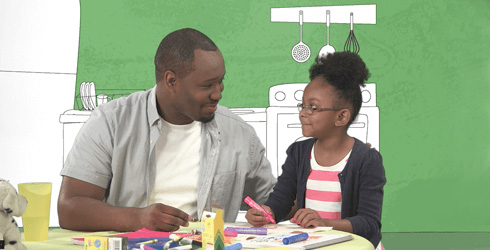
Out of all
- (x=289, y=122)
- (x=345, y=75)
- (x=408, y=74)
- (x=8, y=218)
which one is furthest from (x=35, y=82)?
(x=8, y=218)

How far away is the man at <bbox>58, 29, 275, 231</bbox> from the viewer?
70.3 inches

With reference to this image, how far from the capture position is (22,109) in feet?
13.4

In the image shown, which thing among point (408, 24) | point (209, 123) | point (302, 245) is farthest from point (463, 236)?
point (302, 245)

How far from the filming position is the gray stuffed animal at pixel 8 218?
1115 millimetres

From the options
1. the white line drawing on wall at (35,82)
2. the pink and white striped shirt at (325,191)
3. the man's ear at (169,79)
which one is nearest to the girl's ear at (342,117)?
the pink and white striped shirt at (325,191)

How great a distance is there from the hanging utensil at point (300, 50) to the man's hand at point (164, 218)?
112 inches

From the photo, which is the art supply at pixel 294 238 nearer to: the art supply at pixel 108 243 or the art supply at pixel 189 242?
the art supply at pixel 189 242

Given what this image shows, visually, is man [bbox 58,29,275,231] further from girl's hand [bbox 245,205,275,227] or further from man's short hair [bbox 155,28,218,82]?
girl's hand [bbox 245,205,275,227]

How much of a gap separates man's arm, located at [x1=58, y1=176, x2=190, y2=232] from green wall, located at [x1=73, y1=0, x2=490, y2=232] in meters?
2.49

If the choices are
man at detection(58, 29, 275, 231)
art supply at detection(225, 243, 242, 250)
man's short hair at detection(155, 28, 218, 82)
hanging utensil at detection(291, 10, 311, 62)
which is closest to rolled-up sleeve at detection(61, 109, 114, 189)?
man at detection(58, 29, 275, 231)

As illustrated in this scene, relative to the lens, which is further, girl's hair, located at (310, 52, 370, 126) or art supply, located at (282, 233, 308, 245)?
girl's hair, located at (310, 52, 370, 126)

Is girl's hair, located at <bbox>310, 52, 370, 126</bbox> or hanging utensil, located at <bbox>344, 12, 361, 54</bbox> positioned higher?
hanging utensil, located at <bbox>344, 12, 361, 54</bbox>

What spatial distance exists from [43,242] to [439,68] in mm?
3382

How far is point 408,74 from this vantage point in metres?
4.20
